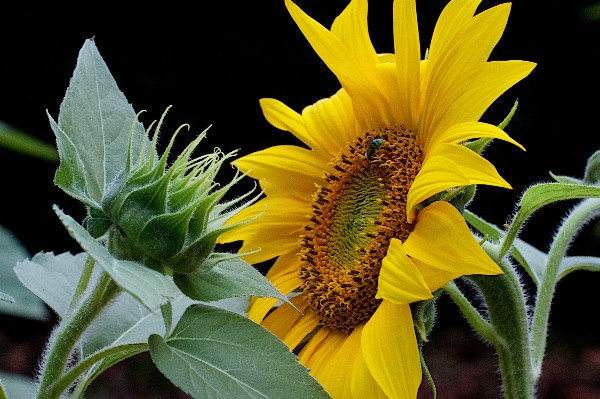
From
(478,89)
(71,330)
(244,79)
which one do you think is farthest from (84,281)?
(244,79)

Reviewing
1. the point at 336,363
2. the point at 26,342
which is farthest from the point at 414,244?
the point at 26,342

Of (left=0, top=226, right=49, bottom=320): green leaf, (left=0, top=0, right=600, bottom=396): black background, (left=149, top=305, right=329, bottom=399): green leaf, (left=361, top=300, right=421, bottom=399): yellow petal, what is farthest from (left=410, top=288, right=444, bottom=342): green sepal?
(left=0, top=0, right=600, bottom=396): black background

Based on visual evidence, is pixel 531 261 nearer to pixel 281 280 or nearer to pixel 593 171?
pixel 593 171

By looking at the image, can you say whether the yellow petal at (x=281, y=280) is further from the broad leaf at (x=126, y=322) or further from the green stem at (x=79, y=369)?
the green stem at (x=79, y=369)

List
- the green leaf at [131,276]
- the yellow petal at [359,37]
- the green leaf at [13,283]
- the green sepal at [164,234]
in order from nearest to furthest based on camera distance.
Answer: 1. the green leaf at [131,276]
2. the green sepal at [164,234]
3. the yellow petal at [359,37]
4. the green leaf at [13,283]

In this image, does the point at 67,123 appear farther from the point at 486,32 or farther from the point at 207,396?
the point at 486,32

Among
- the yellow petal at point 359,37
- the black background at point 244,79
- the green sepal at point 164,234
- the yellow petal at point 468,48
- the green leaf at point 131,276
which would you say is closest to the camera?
the green leaf at point 131,276

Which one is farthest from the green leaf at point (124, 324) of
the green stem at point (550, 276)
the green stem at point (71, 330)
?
the green stem at point (550, 276)

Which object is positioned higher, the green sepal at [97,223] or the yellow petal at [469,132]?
the yellow petal at [469,132]
